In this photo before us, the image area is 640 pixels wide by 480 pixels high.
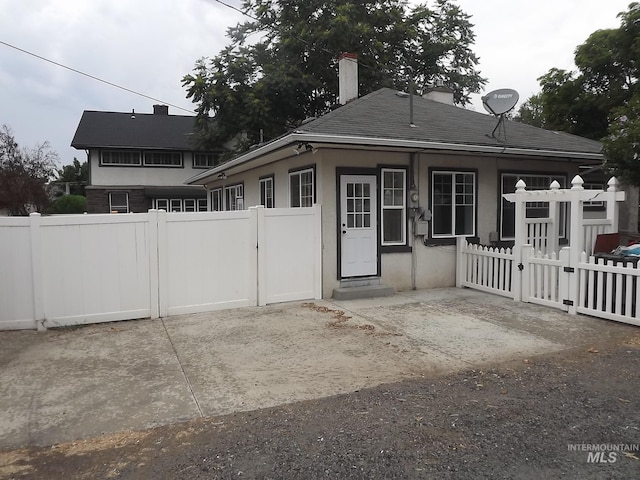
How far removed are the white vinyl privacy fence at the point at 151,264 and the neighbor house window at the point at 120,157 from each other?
2153 cm

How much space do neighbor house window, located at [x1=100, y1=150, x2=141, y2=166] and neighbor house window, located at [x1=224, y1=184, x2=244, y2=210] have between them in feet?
42.2

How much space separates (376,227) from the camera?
8914mm

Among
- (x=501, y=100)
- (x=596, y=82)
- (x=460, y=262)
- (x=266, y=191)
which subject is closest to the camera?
(x=460, y=262)

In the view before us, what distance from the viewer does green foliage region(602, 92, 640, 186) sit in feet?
26.3

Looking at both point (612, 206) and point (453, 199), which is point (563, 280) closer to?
point (612, 206)

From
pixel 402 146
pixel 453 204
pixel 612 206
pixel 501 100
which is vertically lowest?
pixel 612 206

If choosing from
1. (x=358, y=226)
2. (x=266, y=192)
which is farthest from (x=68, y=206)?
(x=358, y=226)

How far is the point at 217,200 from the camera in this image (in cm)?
1811

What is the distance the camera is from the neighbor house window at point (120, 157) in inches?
1036

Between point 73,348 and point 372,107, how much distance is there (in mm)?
7474

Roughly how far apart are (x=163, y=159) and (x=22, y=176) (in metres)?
7.21

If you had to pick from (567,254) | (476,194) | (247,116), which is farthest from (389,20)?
(567,254)

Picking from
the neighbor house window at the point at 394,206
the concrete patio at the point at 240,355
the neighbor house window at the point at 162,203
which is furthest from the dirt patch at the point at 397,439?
the neighbor house window at the point at 162,203

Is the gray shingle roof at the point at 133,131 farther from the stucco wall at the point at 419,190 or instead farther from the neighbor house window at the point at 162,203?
the stucco wall at the point at 419,190
